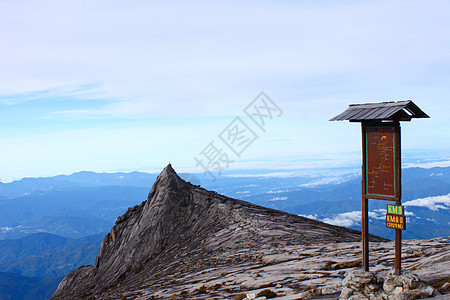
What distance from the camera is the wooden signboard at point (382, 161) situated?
62.0 feet

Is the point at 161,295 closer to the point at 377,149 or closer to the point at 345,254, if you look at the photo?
the point at 345,254

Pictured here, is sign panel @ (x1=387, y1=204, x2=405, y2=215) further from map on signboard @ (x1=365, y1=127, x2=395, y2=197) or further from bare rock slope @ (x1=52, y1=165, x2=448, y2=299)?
bare rock slope @ (x1=52, y1=165, x2=448, y2=299)

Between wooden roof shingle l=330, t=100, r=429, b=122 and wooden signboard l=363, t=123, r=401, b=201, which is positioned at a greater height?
wooden roof shingle l=330, t=100, r=429, b=122

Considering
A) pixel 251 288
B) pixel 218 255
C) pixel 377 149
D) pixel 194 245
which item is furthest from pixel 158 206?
pixel 377 149

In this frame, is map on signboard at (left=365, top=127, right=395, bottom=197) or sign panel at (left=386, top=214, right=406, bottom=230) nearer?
sign panel at (left=386, top=214, right=406, bottom=230)

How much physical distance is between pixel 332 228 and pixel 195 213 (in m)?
20.6

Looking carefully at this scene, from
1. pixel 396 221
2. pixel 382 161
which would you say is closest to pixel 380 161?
pixel 382 161

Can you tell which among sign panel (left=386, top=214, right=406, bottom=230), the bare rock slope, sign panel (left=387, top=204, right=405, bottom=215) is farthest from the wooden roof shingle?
the bare rock slope

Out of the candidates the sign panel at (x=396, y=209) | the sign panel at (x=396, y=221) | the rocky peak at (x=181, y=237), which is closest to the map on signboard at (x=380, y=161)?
the sign panel at (x=396, y=209)

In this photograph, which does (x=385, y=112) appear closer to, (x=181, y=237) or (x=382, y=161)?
(x=382, y=161)

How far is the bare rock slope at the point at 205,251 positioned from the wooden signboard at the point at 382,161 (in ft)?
18.4

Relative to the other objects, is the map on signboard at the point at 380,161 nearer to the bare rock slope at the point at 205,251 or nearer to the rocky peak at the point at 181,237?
the bare rock slope at the point at 205,251

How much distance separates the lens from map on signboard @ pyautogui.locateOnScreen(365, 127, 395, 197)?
1919cm

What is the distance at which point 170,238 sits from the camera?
172 feet
